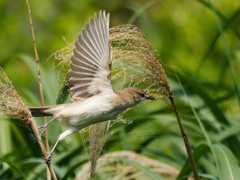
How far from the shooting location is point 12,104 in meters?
1.13

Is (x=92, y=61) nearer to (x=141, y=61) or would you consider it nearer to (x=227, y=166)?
(x=141, y=61)

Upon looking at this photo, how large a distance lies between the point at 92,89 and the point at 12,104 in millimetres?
541

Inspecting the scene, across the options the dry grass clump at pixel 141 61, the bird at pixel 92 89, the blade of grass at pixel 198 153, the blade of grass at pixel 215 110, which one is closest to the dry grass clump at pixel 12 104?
the bird at pixel 92 89

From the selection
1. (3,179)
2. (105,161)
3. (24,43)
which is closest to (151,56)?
(105,161)

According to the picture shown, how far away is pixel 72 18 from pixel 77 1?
55 cm

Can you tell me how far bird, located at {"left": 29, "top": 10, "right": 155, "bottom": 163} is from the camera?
4.76ft

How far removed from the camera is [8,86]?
3.81 ft

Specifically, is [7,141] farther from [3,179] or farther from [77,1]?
[77,1]

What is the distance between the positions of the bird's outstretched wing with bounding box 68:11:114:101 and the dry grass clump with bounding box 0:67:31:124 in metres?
0.39

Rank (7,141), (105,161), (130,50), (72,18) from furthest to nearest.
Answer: (72,18) < (7,141) < (105,161) < (130,50)

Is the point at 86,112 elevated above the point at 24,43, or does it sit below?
below

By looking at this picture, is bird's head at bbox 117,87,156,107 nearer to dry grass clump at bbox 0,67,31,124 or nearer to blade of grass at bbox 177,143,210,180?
blade of grass at bbox 177,143,210,180

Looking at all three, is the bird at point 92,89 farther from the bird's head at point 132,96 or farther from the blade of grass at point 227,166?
the blade of grass at point 227,166

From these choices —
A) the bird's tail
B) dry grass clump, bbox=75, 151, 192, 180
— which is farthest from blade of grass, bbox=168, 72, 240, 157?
the bird's tail
